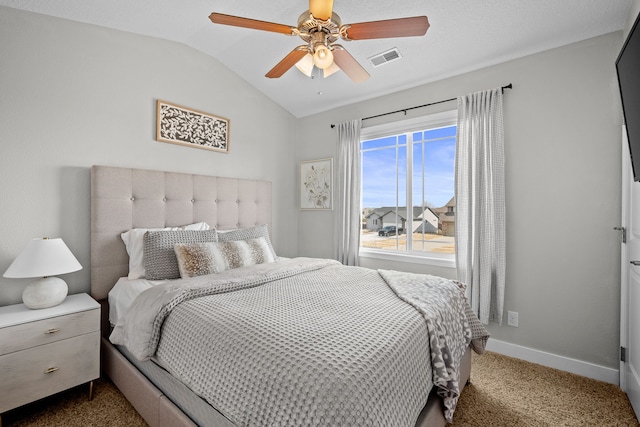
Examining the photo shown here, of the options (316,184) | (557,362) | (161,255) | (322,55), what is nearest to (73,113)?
(161,255)

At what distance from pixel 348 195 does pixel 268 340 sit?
97.6 inches

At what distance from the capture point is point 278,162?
382 cm

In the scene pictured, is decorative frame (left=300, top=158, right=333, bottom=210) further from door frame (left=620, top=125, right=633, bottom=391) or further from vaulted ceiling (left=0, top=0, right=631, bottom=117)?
door frame (left=620, top=125, right=633, bottom=391)

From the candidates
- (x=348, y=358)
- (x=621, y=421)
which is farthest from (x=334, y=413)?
(x=621, y=421)

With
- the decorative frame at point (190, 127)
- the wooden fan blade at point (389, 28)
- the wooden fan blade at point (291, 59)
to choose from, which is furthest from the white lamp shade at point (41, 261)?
the wooden fan blade at point (389, 28)

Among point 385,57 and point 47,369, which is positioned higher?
point 385,57

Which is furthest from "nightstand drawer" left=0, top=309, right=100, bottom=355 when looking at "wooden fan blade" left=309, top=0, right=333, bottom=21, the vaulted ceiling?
"wooden fan blade" left=309, top=0, right=333, bottom=21

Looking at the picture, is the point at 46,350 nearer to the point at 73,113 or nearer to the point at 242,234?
the point at 242,234

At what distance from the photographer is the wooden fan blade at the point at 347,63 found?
1850mm

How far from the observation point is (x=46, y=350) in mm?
1731

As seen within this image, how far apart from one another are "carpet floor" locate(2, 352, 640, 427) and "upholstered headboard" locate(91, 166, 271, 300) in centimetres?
71

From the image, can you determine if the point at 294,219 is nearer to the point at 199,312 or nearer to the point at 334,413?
the point at 199,312

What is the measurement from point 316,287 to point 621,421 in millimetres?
1940

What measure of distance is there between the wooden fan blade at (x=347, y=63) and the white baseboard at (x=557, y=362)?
2472 millimetres
